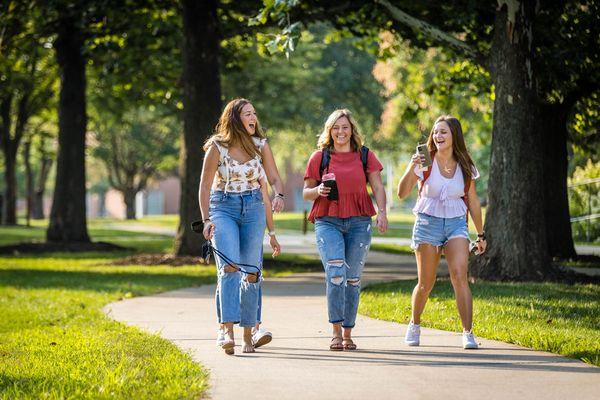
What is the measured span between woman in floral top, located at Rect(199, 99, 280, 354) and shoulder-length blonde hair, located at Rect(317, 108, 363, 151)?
1.63 ft

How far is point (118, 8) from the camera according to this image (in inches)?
789

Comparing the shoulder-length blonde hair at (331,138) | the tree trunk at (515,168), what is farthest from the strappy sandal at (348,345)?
the tree trunk at (515,168)

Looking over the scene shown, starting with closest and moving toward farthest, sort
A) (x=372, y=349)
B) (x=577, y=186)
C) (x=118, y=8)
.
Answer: (x=372, y=349) → (x=118, y=8) → (x=577, y=186)

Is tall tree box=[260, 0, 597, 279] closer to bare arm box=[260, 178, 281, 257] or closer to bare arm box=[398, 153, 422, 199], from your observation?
bare arm box=[260, 178, 281, 257]

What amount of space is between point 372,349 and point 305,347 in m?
0.55

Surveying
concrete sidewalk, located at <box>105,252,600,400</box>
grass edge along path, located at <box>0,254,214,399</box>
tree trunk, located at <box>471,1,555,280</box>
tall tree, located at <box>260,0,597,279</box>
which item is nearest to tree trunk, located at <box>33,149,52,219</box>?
grass edge along path, located at <box>0,254,214,399</box>

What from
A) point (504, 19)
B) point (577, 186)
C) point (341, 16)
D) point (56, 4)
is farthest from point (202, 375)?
point (577, 186)

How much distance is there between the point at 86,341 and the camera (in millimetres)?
8523

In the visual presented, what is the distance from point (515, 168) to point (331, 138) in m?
6.25

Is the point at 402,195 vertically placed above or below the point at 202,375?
above

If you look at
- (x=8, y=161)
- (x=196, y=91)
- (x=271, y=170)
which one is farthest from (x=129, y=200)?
(x=271, y=170)

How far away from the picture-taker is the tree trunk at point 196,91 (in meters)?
19.0

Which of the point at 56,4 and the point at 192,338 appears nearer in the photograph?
the point at 192,338

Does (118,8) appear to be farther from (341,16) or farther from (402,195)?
(402,195)
